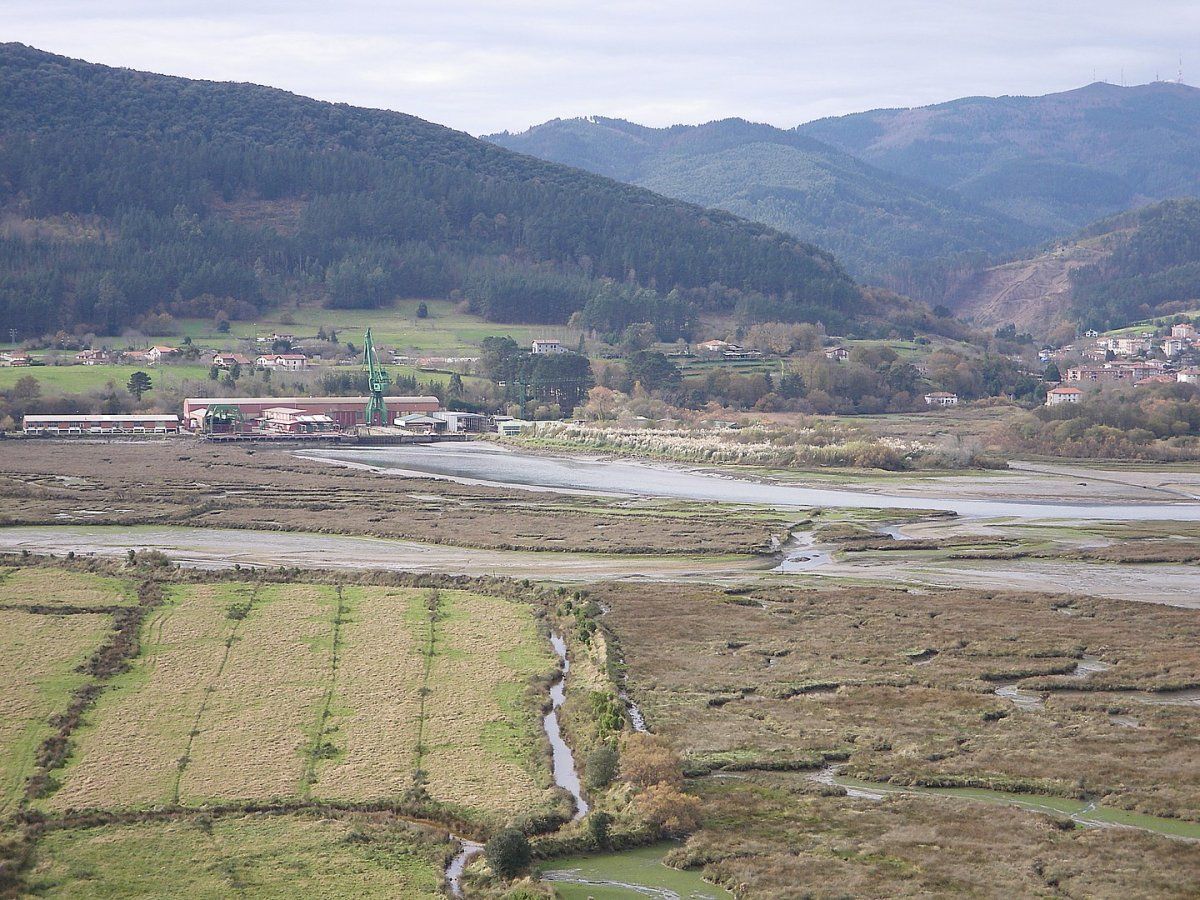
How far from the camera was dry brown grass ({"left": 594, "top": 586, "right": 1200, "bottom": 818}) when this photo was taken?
2414 cm

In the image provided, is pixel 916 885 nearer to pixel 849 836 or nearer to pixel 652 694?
pixel 849 836

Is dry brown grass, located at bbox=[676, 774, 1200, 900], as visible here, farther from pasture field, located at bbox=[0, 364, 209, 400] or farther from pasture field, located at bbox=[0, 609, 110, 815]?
pasture field, located at bbox=[0, 364, 209, 400]

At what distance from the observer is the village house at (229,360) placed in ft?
356

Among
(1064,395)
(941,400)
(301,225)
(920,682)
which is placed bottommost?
(920,682)

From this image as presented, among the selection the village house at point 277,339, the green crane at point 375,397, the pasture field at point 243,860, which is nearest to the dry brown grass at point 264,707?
the pasture field at point 243,860

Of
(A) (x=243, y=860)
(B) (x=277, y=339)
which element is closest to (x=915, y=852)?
(A) (x=243, y=860)

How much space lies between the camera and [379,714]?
85.6ft

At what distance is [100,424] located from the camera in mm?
91562

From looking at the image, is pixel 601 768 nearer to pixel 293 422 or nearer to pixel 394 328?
pixel 293 422

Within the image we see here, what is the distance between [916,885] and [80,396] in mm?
86849

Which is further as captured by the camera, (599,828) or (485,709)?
(485,709)

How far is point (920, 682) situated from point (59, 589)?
69.3 ft

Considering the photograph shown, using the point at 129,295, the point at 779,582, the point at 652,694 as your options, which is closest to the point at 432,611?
the point at 652,694

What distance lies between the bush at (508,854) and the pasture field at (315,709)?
6.39ft
